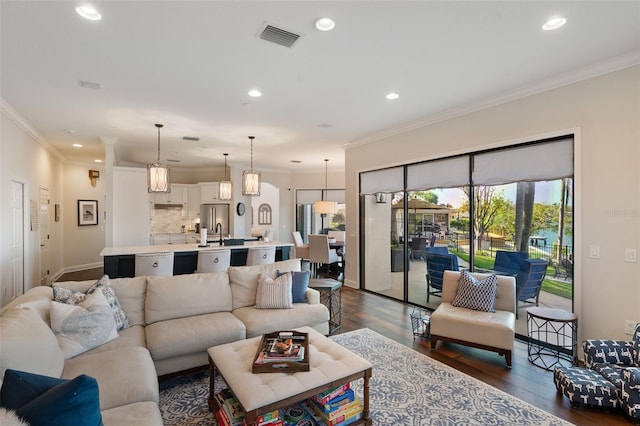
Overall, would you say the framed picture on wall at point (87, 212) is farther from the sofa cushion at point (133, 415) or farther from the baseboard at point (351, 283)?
the sofa cushion at point (133, 415)

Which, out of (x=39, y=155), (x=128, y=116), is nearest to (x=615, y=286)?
(x=128, y=116)

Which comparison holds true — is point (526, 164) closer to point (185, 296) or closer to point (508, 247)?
point (508, 247)

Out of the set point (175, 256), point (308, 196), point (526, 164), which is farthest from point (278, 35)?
point (308, 196)

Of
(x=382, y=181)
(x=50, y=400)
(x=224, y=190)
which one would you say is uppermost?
(x=382, y=181)

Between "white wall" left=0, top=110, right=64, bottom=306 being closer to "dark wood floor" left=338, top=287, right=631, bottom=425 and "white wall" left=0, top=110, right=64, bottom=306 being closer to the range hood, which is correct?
the range hood

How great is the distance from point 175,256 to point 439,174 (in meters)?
4.32

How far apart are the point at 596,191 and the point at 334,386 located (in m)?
3.17

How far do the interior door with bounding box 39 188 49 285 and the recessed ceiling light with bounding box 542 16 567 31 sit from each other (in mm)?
8211

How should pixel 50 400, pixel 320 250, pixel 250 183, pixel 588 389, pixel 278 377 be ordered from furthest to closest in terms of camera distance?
pixel 320 250 → pixel 250 183 → pixel 588 389 → pixel 278 377 → pixel 50 400

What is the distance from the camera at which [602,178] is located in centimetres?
311

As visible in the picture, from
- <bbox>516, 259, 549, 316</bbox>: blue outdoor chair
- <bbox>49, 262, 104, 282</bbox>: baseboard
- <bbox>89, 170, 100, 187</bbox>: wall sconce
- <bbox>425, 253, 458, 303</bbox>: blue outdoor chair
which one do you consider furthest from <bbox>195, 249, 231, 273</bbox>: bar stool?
<bbox>89, 170, 100, 187</bbox>: wall sconce

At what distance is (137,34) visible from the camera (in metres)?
2.56

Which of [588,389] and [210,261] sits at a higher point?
[210,261]

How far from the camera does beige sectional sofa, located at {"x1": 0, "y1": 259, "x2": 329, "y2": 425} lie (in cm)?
178
